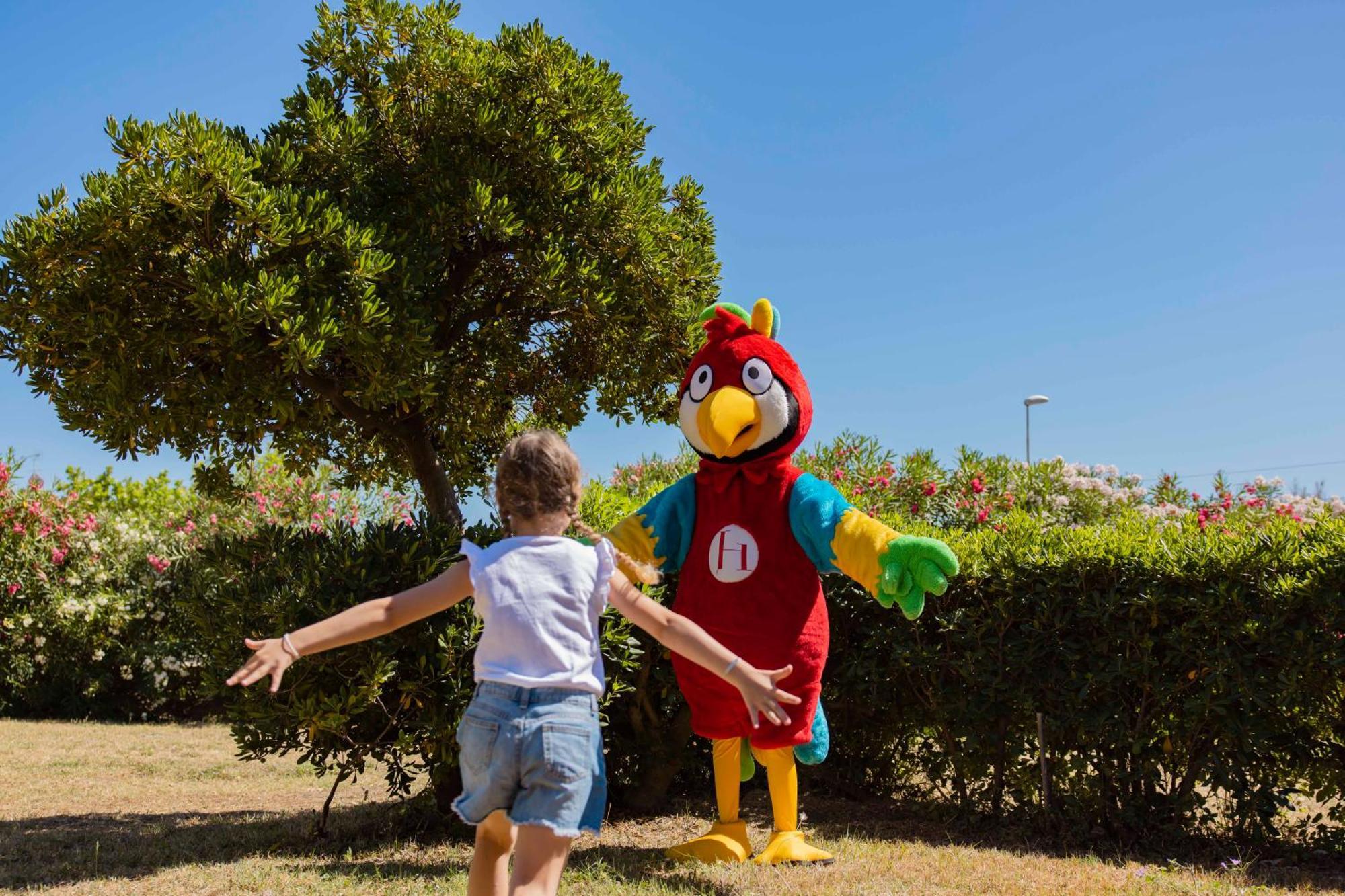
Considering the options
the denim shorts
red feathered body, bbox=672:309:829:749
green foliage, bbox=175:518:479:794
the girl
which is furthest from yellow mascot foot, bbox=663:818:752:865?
→ the denim shorts

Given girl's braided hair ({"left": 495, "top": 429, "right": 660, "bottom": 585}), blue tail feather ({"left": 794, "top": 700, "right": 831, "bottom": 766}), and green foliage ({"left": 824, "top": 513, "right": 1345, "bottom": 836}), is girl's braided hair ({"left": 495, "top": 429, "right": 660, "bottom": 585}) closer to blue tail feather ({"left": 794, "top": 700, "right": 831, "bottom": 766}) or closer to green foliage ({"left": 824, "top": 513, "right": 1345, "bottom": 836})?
blue tail feather ({"left": 794, "top": 700, "right": 831, "bottom": 766})

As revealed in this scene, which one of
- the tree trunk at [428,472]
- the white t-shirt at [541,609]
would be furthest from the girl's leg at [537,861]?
the tree trunk at [428,472]

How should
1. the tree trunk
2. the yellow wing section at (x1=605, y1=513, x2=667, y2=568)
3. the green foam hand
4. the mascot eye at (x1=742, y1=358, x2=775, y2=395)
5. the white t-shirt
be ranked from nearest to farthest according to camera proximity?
the white t-shirt
the green foam hand
the mascot eye at (x1=742, y1=358, x2=775, y2=395)
the yellow wing section at (x1=605, y1=513, x2=667, y2=568)
the tree trunk

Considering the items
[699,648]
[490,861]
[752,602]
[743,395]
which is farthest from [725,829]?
[699,648]

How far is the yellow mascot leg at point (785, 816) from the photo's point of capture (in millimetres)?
4574

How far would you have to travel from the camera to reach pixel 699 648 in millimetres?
2859

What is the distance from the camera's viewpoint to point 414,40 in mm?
5852

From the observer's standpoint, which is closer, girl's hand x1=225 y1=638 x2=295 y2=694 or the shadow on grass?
girl's hand x1=225 y1=638 x2=295 y2=694

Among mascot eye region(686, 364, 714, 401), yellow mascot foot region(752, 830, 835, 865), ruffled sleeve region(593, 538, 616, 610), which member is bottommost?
yellow mascot foot region(752, 830, 835, 865)

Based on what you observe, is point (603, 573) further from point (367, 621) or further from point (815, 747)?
point (815, 747)

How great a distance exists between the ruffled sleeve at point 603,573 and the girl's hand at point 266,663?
0.82 metres

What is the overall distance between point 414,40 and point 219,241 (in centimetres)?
178

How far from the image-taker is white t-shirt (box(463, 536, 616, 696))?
2.73 meters

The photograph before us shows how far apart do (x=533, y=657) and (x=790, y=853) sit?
2.40 meters
